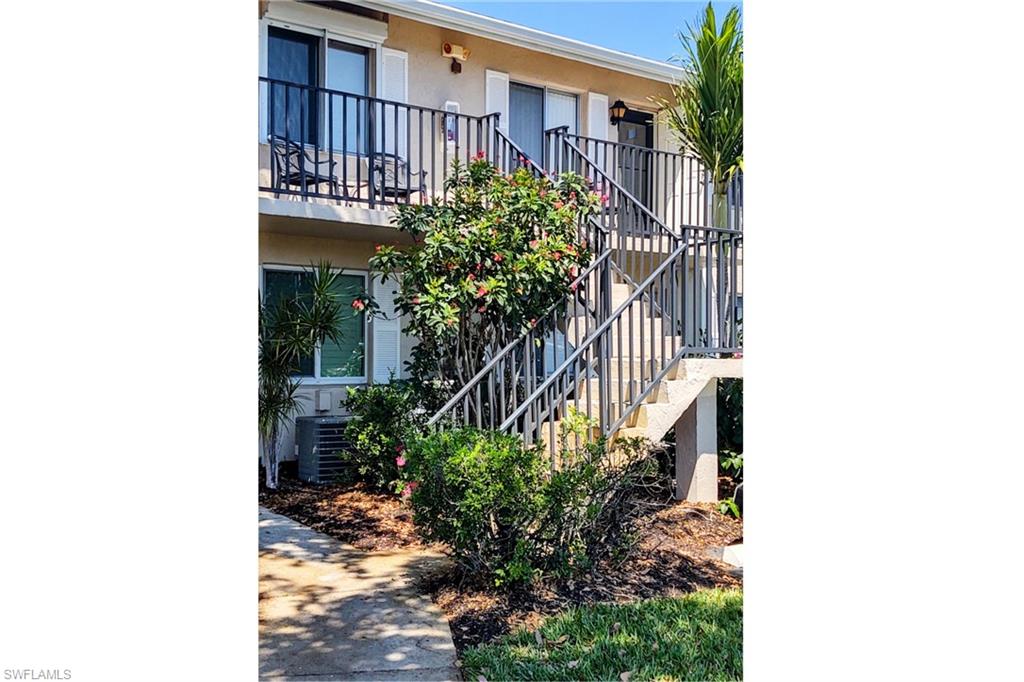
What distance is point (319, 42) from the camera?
9.52 meters

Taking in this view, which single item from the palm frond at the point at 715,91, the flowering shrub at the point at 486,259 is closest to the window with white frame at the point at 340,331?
the flowering shrub at the point at 486,259

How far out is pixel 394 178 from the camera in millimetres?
8641

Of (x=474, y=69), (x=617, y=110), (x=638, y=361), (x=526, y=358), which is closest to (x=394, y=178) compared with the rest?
(x=474, y=69)

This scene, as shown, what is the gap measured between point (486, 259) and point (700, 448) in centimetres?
235

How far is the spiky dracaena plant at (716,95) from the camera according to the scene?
9031mm

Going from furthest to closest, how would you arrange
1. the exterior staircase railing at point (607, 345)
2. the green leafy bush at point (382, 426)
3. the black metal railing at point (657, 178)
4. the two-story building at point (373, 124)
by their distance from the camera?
the black metal railing at point (657, 178) → the two-story building at point (373, 124) → the green leafy bush at point (382, 426) → the exterior staircase railing at point (607, 345)

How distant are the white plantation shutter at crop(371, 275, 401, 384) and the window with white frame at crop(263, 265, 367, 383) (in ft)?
0.44

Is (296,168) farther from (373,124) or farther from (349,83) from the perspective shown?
(349,83)

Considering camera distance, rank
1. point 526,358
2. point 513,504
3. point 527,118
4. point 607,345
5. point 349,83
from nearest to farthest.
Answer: point 513,504 → point 607,345 → point 526,358 → point 349,83 → point 527,118

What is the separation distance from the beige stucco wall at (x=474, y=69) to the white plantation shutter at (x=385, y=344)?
228cm

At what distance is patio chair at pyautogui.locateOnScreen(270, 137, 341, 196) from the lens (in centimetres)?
812

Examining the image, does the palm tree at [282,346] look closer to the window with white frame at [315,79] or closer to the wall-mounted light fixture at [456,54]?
the window with white frame at [315,79]
